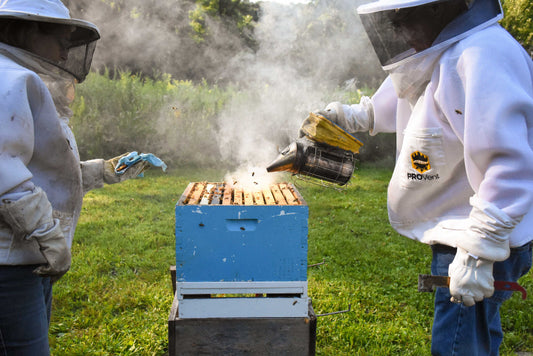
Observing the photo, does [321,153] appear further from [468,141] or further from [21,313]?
[21,313]

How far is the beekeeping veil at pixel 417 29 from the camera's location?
1624 mm

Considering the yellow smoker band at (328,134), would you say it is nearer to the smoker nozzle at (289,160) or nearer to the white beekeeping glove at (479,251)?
the smoker nozzle at (289,160)

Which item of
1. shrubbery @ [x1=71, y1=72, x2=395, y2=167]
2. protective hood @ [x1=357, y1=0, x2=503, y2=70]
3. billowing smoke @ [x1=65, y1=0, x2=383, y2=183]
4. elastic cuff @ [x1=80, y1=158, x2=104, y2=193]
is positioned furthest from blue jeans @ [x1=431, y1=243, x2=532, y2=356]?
shrubbery @ [x1=71, y1=72, x2=395, y2=167]

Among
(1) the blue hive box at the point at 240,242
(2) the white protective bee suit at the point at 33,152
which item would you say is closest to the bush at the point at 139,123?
(1) the blue hive box at the point at 240,242

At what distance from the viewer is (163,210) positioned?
5430mm

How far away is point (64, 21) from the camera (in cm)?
166

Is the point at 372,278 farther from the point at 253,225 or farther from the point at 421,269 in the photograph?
the point at 253,225

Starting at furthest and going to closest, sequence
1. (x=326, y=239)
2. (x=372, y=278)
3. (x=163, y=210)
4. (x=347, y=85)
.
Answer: (x=347, y=85), (x=163, y=210), (x=326, y=239), (x=372, y=278)

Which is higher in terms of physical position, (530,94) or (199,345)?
(530,94)

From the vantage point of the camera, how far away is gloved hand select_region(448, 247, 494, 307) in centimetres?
156

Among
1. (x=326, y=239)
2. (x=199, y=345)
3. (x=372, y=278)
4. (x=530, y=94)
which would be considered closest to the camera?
(x=530, y=94)

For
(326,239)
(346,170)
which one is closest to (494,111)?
(346,170)

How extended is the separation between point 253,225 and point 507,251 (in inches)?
43.6

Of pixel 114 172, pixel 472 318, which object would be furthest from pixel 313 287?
pixel 114 172
